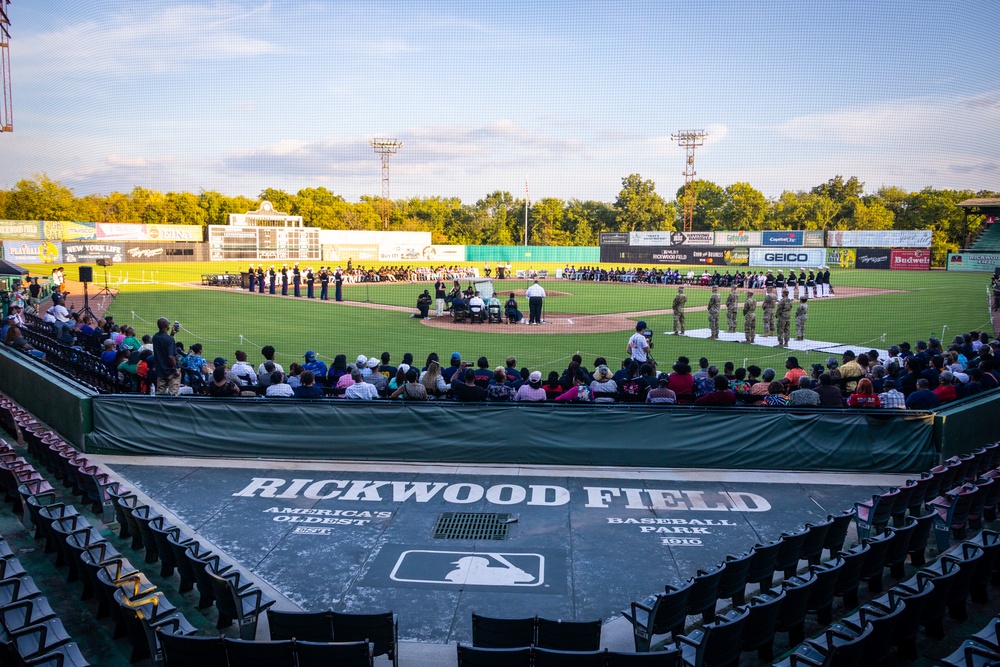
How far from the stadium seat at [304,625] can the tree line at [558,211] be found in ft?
202

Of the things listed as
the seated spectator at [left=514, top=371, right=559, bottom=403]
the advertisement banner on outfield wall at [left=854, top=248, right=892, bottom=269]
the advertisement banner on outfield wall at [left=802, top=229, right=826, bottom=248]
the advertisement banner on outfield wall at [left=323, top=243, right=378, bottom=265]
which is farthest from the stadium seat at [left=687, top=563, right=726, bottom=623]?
the advertisement banner on outfield wall at [left=854, top=248, right=892, bottom=269]

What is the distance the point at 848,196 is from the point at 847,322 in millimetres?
52475

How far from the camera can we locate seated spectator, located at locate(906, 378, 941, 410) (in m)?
10.3

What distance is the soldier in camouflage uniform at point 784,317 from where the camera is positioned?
20000 mm

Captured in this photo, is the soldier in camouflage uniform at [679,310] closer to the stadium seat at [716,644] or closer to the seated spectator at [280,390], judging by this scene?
the seated spectator at [280,390]

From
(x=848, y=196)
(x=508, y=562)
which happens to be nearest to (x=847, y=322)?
(x=508, y=562)

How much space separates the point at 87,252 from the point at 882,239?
59.2 meters

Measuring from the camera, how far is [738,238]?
60.2 metres

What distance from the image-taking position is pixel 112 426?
1090cm

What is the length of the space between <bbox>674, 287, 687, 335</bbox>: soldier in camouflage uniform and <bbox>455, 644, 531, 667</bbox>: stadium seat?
1844 cm

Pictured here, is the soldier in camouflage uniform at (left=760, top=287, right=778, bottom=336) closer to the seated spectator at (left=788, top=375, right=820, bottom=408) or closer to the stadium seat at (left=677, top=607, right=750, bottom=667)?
the seated spectator at (left=788, top=375, right=820, bottom=408)

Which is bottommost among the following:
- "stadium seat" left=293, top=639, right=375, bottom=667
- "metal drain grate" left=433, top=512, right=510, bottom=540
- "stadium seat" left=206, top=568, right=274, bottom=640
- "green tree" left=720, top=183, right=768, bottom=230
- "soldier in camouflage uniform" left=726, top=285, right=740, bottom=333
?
"metal drain grate" left=433, top=512, right=510, bottom=540

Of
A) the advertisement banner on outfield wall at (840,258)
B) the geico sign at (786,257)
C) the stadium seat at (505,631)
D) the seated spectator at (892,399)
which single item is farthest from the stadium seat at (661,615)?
the advertisement banner on outfield wall at (840,258)

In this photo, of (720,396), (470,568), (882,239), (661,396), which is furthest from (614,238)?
(470,568)
